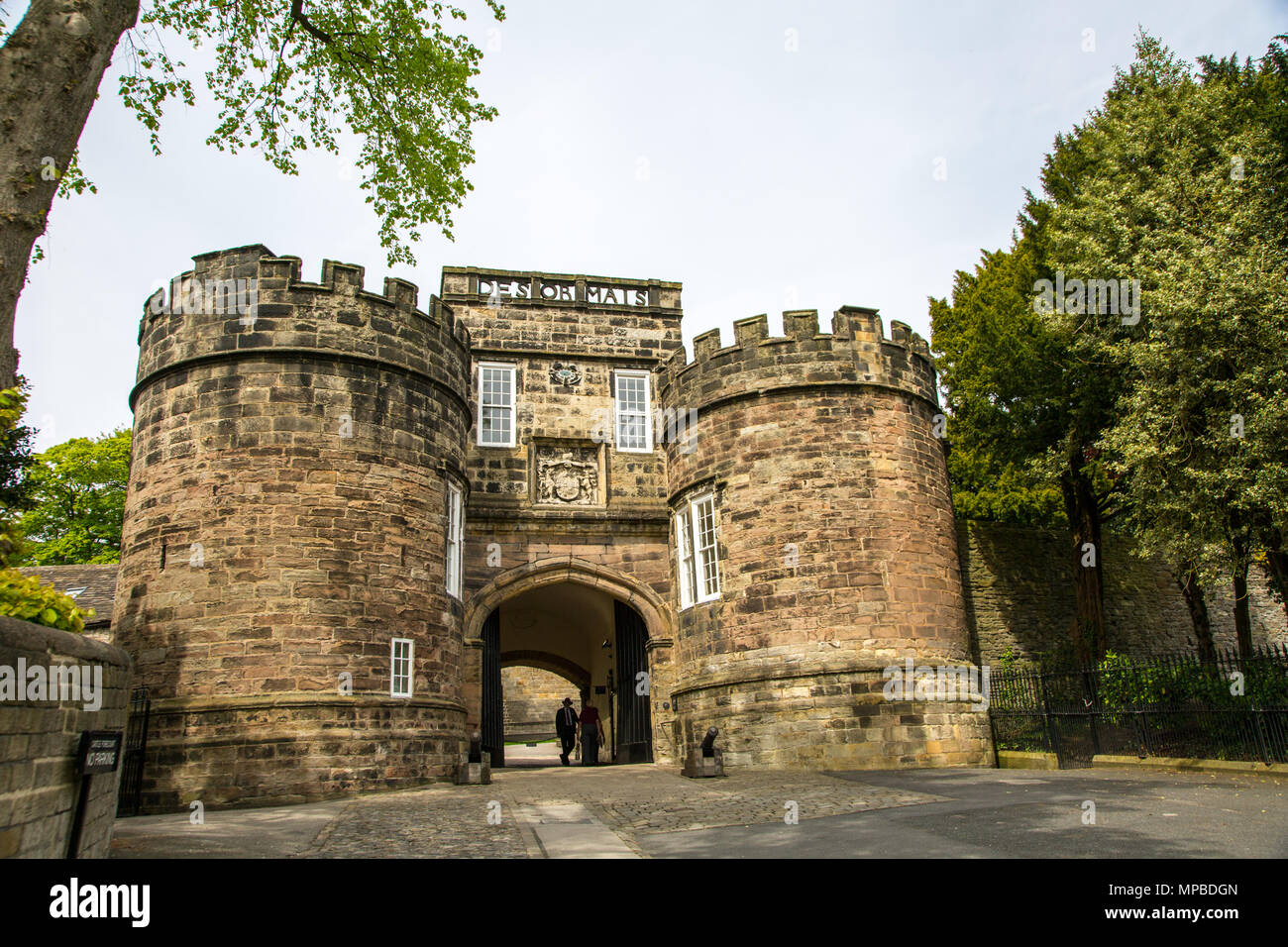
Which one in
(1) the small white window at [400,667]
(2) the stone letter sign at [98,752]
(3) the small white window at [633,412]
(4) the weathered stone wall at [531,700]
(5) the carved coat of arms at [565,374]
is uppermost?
(5) the carved coat of arms at [565,374]

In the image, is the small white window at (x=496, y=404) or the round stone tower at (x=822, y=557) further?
the small white window at (x=496, y=404)

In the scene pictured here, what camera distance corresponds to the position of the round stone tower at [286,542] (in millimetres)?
11570

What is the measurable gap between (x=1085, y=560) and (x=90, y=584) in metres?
24.0

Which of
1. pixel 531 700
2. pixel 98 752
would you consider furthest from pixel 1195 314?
pixel 531 700

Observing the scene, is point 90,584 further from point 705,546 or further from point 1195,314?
point 1195,314

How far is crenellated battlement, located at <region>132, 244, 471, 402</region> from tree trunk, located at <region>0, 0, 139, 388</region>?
5.98m

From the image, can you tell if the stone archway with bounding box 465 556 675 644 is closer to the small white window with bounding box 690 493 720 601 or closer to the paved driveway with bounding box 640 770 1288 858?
the small white window with bounding box 690 493 720 601

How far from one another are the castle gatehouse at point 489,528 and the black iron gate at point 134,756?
173mm

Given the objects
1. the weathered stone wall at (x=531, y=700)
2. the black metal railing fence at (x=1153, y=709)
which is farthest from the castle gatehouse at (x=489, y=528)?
the weathered stone wall at (x=531, y=700)

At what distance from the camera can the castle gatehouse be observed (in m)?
12.0

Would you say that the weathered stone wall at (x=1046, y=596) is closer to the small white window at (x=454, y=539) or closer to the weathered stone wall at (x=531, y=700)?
the small white window at (x=454, y=539)

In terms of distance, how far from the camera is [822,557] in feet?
48.2

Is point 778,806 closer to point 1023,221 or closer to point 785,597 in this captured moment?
point 785,597
